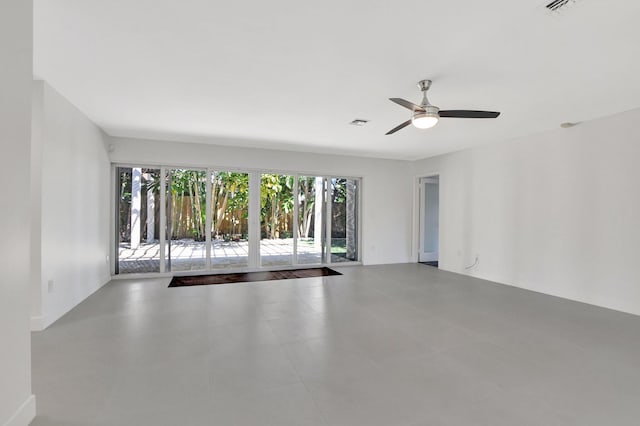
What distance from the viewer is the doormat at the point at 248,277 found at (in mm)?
5488

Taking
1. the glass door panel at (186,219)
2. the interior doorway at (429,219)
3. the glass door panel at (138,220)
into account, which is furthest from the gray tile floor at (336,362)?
the interior doorway at (429,219)

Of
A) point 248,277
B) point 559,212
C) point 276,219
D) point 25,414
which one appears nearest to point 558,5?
point 559,212

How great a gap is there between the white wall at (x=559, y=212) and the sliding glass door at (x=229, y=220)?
107 inches

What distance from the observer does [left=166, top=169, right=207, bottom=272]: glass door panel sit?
5.99m

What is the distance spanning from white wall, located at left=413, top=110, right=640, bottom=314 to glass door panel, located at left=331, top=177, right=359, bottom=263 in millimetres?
2302

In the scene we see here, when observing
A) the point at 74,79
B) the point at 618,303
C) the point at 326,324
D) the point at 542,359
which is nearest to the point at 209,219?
the point at 74,79

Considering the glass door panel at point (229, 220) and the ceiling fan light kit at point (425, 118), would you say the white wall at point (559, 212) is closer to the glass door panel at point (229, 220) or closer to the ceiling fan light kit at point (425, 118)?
the ceiling fan light kit at point (425, 118)

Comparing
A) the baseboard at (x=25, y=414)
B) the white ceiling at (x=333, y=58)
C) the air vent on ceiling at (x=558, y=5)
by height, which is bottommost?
the baseboard at (x=25, y=414)

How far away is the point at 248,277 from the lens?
5.89 metres

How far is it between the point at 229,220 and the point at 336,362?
4.54 metres

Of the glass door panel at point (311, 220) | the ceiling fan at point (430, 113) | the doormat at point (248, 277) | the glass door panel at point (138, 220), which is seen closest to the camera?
the ceiling fan at point (430, 113)

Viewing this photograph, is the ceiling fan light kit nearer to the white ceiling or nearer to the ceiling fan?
the ceiling fan

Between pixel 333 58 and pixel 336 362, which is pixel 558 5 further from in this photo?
pixel 336 362

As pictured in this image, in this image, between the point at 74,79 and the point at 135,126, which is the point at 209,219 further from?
the point at 74,79
